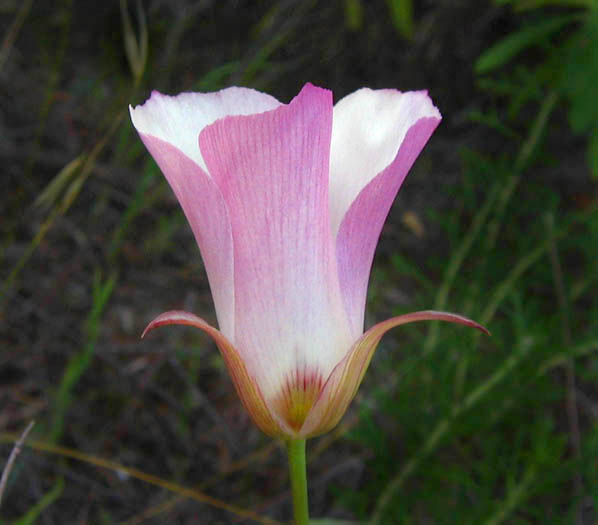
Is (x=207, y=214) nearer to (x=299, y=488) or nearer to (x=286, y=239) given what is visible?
(x=286, y=239)

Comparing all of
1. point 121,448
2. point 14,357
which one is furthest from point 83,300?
point 121,448

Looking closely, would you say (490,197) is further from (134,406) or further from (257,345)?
(257,345)

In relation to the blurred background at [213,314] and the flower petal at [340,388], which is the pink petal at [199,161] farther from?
the blurred background at [213,314]

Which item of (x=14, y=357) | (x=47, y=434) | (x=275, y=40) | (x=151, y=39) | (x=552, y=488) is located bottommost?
(x=552, y=488)

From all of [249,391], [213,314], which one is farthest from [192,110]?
[213,314]

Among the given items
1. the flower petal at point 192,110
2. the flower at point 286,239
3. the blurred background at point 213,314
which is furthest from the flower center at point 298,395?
the blurred background at point 213,314
